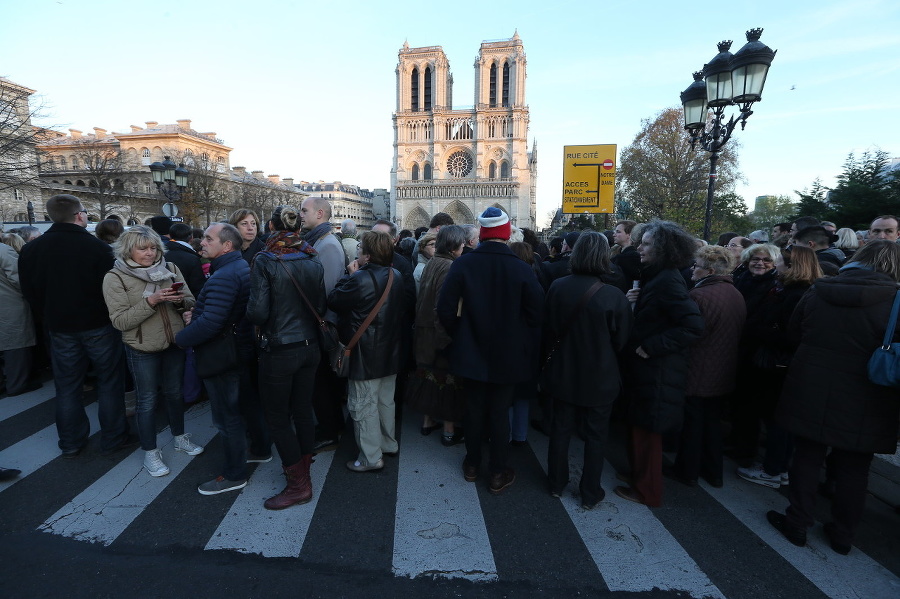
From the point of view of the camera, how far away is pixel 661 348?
300 cm

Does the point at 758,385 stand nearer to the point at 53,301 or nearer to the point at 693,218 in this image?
the point at 53,301

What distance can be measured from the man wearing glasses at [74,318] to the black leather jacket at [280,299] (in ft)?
6.74

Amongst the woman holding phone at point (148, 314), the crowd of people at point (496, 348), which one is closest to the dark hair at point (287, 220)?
the crowd of people at point (496, 348)

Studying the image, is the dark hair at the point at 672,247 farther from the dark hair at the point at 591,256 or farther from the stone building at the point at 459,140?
the stone building at the point at 459,140

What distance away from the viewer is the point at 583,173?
34.3 feet

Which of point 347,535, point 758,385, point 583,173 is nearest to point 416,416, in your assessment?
point 347,535

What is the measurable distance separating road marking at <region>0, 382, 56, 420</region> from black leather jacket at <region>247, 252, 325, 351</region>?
14.0ft

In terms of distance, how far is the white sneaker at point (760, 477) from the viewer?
3.57m

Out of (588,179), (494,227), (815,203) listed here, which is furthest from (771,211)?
(494,227)

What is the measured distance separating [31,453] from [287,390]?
300cm

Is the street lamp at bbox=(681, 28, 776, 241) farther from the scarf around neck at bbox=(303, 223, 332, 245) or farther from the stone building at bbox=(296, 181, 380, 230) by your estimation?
the stone building at bbox=(296, 181, 380, 230)

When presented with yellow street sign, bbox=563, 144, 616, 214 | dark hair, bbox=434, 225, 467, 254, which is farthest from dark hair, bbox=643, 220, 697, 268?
yellow street sign, bbox=563, 144, 616, 214

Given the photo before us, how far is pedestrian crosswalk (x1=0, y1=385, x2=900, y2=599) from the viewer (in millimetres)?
2559

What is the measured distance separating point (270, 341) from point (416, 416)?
2.47 metres
